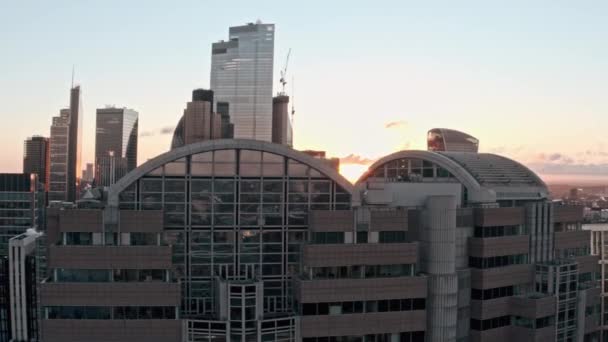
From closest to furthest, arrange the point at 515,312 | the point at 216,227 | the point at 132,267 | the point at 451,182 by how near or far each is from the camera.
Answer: the point at 132,267 → the point at 216,227 → the point at 515,312 → the point at 451,182

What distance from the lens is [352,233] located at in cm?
6938

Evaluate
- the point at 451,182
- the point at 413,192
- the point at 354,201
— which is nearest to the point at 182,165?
the point at 354,201

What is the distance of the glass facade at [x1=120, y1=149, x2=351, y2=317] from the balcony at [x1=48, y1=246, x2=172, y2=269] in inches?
140

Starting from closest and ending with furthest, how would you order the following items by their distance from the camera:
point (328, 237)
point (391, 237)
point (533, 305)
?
point (328, 237)
point (391, 237)
point (533, 305)

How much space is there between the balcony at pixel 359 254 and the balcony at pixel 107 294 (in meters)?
13.9

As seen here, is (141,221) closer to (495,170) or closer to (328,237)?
(328,237)

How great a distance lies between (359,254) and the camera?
68875 mm

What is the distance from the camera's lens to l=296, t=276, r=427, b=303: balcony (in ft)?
219

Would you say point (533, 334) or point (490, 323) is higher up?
point (490, 323)

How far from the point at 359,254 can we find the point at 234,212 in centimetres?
1321

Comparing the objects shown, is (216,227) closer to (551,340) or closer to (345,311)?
(345,311)

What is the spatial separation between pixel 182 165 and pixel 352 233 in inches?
719

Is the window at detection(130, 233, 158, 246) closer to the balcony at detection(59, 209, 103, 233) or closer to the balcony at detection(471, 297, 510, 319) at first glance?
the balcony at detection(59, 209, 103, 233)

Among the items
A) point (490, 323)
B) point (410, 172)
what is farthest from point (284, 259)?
point (410, 172)
